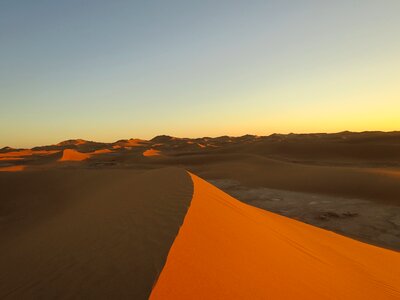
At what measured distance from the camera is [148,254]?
3.50 meters

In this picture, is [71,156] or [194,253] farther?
[71,156]

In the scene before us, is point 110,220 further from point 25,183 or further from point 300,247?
point 25,183

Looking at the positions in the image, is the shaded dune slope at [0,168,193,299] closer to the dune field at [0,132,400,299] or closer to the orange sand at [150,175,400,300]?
the dune field at [0,132,400,299]

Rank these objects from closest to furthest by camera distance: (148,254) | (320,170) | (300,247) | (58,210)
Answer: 1. (148,254)
2. (300,247)
3. (58,210)
4. (320,170)

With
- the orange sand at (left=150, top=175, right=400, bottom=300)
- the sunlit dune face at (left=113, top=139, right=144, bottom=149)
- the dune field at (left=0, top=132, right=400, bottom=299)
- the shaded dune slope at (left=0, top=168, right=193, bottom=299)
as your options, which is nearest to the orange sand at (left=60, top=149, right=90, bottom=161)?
the sunlit dune face at (left=113, top=139, right=144, bottom=149)

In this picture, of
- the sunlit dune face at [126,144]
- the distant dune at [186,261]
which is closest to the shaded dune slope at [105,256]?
the distant dune at [186,261]

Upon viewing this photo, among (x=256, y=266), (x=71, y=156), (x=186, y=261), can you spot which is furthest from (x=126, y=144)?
(x=186, y=261)

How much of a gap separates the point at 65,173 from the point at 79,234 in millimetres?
11370

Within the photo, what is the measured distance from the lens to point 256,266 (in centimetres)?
390

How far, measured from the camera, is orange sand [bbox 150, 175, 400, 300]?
3082 mm

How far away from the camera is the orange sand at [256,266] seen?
3082mm

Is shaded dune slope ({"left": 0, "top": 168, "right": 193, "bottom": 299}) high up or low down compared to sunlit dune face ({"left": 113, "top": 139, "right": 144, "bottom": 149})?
down

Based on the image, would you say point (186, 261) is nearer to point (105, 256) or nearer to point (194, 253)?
point (194, 253)

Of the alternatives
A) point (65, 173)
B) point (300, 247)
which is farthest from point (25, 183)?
point (300, 247)
